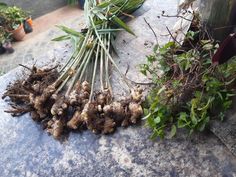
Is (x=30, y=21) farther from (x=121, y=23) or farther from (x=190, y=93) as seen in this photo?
(x=190, y=93)

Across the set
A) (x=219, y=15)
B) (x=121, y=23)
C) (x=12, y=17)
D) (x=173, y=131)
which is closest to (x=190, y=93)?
(x=173, y=131)

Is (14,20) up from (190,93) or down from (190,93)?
down

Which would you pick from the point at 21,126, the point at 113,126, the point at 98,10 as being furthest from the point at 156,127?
the point at 98,10

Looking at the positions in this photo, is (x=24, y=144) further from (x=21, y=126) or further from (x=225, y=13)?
(x=225, y=13)

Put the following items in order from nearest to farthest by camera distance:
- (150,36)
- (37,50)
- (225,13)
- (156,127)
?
(156,127), (225,13), (150,36), (37,50)

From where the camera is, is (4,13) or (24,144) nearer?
(24,144)

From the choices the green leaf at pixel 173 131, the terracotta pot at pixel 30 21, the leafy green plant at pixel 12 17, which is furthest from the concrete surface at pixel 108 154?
the terracotta pot at pixel 30 21

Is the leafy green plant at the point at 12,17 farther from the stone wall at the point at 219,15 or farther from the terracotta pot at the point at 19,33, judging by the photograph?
the stone wall at the point at 219,15
